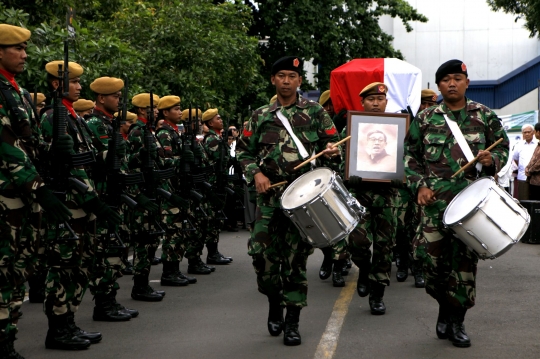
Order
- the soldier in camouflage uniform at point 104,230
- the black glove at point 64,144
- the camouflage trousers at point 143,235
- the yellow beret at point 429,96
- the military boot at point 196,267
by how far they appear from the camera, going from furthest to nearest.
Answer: the military boot at point 196,267 → the yellow beret at point 429,96 → the camouflage trousers at point 143,235 → the soldier in camouflage uniform at point 104,230 → the black glove at point 64,144

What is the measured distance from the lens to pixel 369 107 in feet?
31.8

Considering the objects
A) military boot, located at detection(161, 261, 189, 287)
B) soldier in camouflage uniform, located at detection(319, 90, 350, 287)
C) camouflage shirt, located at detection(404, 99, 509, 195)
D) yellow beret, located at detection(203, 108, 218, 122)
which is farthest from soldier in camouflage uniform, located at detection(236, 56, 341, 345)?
yellow beret, located at detection(203, 108, 218, 122)

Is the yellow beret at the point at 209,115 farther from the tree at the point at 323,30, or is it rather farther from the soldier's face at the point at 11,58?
the tree at the point at 323,30

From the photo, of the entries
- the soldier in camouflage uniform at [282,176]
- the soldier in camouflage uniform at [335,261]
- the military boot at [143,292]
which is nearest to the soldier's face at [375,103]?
the soldier in camouflage uniform at [335,261]

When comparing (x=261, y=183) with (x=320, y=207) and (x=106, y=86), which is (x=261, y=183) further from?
(x=106, y=86)

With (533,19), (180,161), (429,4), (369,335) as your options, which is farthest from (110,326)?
(429,4)

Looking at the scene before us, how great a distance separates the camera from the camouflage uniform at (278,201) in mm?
7648

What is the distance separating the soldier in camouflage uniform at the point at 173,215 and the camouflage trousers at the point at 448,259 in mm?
3896

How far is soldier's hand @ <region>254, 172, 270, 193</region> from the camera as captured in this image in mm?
7527

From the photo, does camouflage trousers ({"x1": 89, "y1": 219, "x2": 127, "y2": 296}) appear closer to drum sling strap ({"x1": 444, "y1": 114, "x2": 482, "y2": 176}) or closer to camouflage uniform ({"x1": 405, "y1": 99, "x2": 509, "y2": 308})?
camouflage uniform ({"x1": 405, "y1": 99, "x2": 509, "y2": 308})

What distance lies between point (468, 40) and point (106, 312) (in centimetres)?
3544

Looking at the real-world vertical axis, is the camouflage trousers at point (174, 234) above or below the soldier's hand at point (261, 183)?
below

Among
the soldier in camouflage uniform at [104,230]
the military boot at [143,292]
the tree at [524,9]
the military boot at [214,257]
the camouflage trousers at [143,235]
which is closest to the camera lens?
the soldier in camouflage uniform at [104,230]

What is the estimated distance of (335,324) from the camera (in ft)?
27.5
